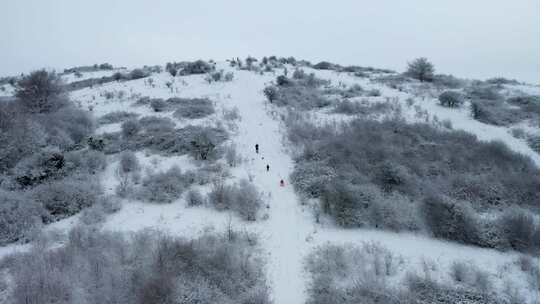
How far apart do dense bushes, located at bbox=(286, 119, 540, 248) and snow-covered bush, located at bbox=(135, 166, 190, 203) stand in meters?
4.88

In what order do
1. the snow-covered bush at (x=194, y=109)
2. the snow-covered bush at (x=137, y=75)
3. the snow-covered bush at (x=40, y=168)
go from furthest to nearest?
the snow-covered bush at (x=137, y=75), the snow-covered bush at (x=194, y=109), the snow-covered bush at (x=40, y=168)

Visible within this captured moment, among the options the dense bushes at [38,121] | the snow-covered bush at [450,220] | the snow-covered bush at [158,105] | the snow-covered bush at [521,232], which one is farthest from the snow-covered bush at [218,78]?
the snow-covered bush at [521,232]

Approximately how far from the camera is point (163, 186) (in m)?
12.9

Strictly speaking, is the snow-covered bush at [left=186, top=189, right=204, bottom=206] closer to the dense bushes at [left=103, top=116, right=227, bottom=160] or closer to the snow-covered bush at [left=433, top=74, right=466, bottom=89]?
the dense bushes at [left=103, top=116, right=227, bottom=160]

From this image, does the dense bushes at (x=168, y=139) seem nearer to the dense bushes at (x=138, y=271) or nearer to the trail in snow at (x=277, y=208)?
the trail in snow at (x=277, y=208)

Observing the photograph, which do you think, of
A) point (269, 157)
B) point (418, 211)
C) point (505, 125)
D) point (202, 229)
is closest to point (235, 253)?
point (202, 229)

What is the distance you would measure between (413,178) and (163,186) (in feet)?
33.5

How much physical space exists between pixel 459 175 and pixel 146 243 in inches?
487

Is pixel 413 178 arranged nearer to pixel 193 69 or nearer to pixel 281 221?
pixel 281 221

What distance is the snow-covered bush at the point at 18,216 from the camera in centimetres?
995

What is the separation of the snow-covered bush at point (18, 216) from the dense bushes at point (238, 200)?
5.75 meters

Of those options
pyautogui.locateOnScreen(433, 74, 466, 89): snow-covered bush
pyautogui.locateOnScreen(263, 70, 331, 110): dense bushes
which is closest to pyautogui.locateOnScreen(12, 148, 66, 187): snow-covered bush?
pyautogui.locateOnScreen(263, 70, 331, 110): dense bushes

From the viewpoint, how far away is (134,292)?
748 cm

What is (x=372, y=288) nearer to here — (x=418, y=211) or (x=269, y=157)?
(x=418, y=211)
